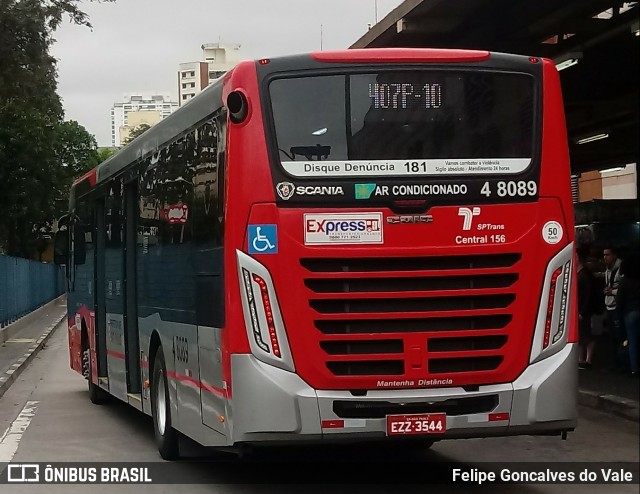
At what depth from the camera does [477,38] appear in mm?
16625

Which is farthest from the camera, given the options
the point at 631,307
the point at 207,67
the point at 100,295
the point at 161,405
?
the point at 207,67

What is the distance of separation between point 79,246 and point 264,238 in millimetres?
8782

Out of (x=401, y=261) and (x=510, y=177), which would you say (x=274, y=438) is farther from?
(x=510, y=177)

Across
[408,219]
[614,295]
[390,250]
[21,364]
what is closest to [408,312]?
[390,250]

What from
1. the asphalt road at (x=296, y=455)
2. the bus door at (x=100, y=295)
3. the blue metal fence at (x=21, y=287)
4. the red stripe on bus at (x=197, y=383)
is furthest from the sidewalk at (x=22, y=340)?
the red stripe on bus at (x=197, y=383)

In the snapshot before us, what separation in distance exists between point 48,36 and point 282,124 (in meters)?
20.7

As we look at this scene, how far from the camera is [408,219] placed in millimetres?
7594

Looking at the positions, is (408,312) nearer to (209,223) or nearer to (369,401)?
(369,401)

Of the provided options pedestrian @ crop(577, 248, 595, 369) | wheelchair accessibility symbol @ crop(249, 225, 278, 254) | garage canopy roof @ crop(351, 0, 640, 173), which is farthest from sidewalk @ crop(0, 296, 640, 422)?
wheelchair accessibility symbol @ crop(249, 225, 278, 254)

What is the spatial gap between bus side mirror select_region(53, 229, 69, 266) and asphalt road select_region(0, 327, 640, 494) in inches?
127

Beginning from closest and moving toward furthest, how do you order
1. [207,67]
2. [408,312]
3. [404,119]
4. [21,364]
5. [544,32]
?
[408,312]
[404,119]
[544,32]
[21,364]
[207,67]

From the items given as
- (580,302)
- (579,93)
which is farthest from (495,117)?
(579,93)

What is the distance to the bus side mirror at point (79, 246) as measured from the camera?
606 inches

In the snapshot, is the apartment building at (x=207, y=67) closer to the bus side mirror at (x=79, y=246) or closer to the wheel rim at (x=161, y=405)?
the bus side mirror at (x=79, y=246)
